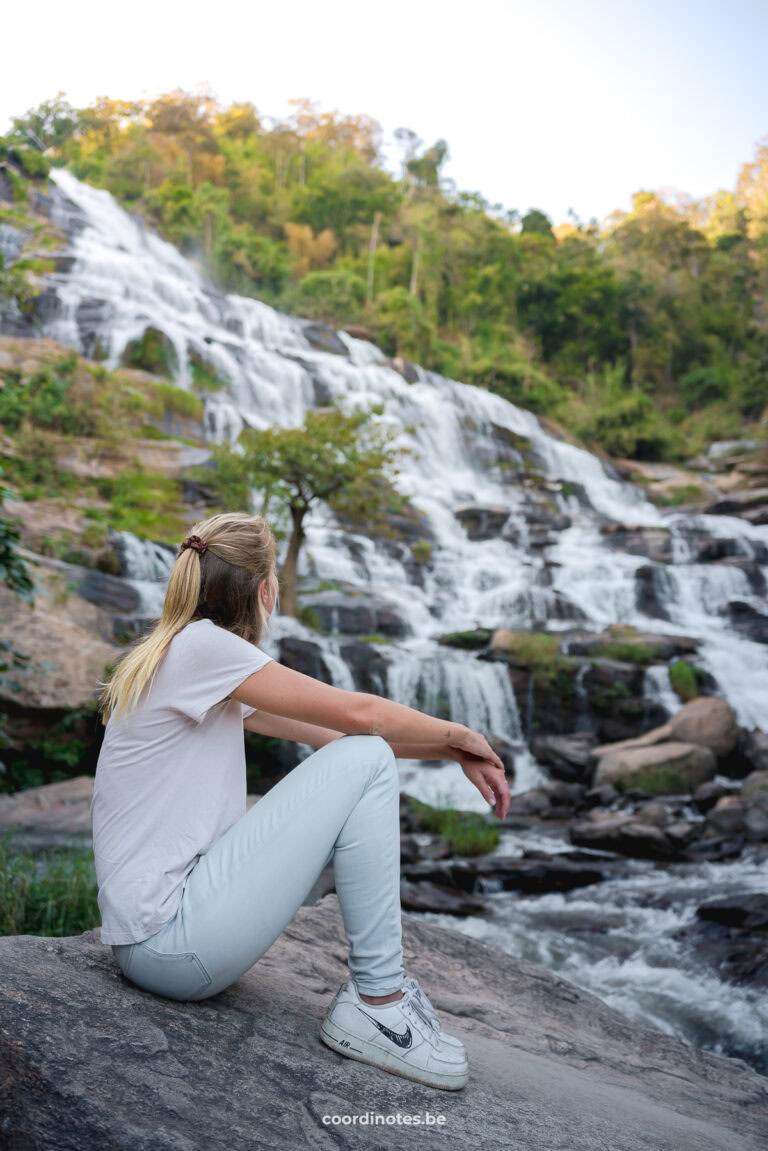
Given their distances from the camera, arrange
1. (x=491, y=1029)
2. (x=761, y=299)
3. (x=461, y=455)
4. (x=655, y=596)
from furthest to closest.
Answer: (x=761, y=299)
(x=461, y=455)
(x=655, y=596)
(x=491, y=1029)

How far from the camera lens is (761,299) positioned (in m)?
34.9

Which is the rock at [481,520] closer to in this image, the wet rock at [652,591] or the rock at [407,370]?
the wet rock at [652,591]

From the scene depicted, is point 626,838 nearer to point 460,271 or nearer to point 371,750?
point 371,750

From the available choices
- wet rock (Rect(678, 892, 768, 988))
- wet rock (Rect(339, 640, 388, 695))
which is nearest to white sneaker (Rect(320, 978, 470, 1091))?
wet rock (Rect(678, 892, 768, 988))

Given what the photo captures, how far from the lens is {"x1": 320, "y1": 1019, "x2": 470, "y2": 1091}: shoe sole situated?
194cm

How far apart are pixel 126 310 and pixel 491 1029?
19.0 meters

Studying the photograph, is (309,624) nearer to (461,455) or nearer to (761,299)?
(461,455)

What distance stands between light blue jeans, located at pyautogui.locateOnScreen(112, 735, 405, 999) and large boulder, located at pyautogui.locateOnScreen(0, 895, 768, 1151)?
0.10 m

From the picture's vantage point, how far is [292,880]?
197 centimetres

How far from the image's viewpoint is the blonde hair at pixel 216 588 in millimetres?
2105

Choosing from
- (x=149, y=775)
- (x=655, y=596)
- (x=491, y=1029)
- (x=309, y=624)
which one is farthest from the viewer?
(x=655, y=596)

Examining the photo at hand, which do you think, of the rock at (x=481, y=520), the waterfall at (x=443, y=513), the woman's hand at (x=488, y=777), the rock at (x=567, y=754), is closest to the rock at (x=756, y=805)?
the rock at (x=567, y=754)

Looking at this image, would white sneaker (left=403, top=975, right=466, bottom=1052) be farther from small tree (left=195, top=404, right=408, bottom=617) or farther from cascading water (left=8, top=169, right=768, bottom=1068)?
small tree (left=195, top=404, right=408, bottom=617)

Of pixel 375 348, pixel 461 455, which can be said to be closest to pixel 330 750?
pixel 461 455
